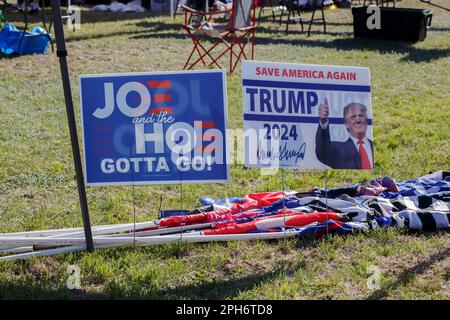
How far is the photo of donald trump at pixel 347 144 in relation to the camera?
4402 mm

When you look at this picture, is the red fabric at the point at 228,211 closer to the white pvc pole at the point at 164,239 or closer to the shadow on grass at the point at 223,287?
the white pvc pole at the point at 164,239

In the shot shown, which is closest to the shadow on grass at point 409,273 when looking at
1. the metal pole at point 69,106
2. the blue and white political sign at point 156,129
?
the blue and white political sign at point 156,129

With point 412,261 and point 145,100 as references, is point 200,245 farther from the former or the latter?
point 412,261

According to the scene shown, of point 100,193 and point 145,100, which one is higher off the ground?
point 145,100

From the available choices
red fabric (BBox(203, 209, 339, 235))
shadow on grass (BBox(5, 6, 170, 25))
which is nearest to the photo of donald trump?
red fabric (BBox(203, 209, 339, 235))

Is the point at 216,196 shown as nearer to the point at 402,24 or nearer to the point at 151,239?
the point at 151,239

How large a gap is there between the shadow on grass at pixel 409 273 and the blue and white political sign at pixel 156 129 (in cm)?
120

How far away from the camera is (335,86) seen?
4395mm

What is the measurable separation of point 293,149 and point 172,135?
2.50ft

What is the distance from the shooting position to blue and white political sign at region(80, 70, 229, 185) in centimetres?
430

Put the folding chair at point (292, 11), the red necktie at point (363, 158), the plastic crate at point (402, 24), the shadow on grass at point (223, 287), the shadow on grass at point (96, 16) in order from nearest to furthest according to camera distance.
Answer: the shadow on grass at point (223, 287), the red necktie at point (363, 158), the plastic crate at point (402, 24), the folding chair at point (292, 11), the shadow on grass at point (96, 16)
